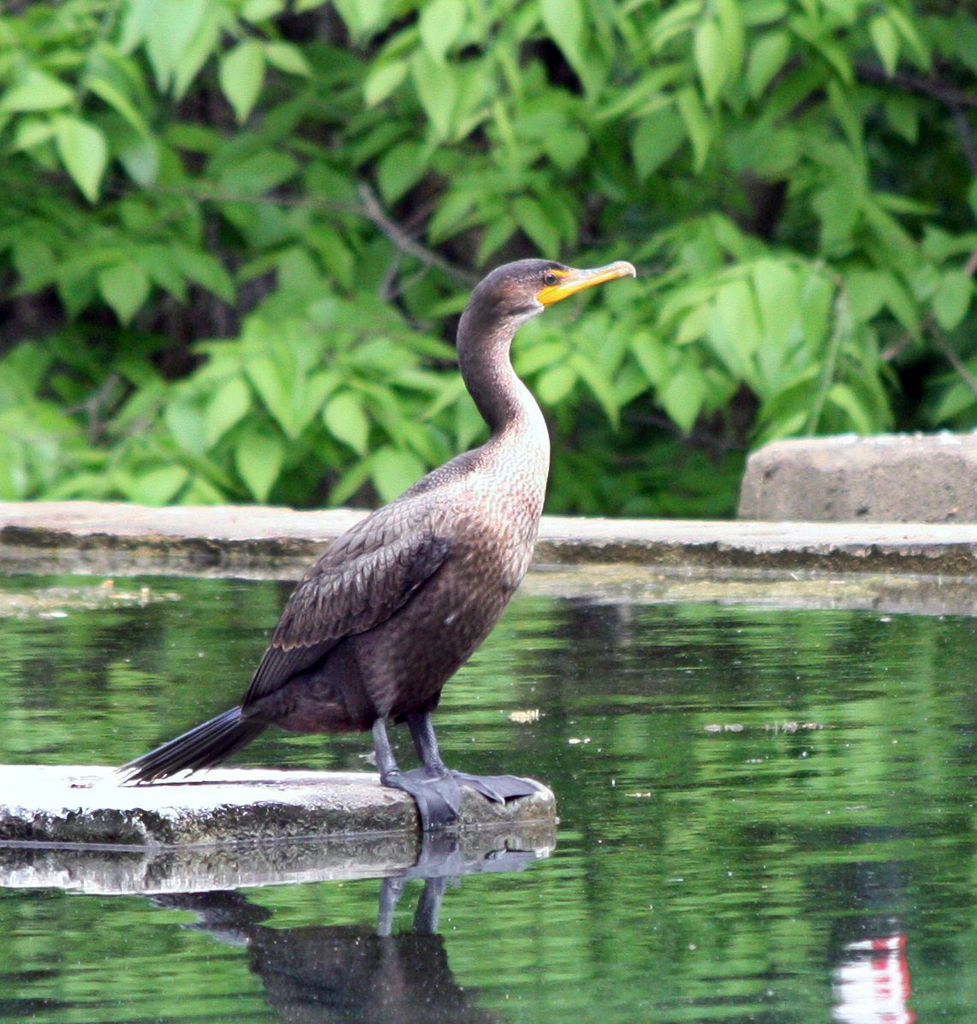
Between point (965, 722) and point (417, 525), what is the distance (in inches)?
54.7

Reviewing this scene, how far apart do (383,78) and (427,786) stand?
5457 millimetres

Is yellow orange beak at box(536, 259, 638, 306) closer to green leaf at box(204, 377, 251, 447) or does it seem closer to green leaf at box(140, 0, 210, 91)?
green leaf at box(204, 377, 251, 447)

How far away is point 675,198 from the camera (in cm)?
1098

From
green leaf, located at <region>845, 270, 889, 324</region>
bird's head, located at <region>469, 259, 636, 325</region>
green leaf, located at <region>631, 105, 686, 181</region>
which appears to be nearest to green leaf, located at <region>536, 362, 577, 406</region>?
green leaf, located at <region>631, 105, 686, 181</region>

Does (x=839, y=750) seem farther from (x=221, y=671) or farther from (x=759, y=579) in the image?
(x=759, y=579)

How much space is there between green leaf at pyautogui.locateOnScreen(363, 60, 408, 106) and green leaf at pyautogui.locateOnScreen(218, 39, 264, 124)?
476 millimetres

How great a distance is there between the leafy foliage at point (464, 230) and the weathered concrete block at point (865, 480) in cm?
67

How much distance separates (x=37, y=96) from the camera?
923cm

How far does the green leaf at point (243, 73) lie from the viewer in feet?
30.7

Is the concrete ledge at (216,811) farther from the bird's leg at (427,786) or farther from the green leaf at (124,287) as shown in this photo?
the green leaf at (124,287)

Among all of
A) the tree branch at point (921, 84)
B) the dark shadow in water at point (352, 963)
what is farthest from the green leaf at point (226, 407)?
the dark shadow in water at point (352, 963)

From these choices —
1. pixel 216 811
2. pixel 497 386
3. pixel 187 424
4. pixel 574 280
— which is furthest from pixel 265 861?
pixel 187 424

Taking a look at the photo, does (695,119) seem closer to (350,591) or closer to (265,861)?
(350,591)

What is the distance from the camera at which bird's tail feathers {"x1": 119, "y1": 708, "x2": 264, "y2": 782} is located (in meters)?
4.30
